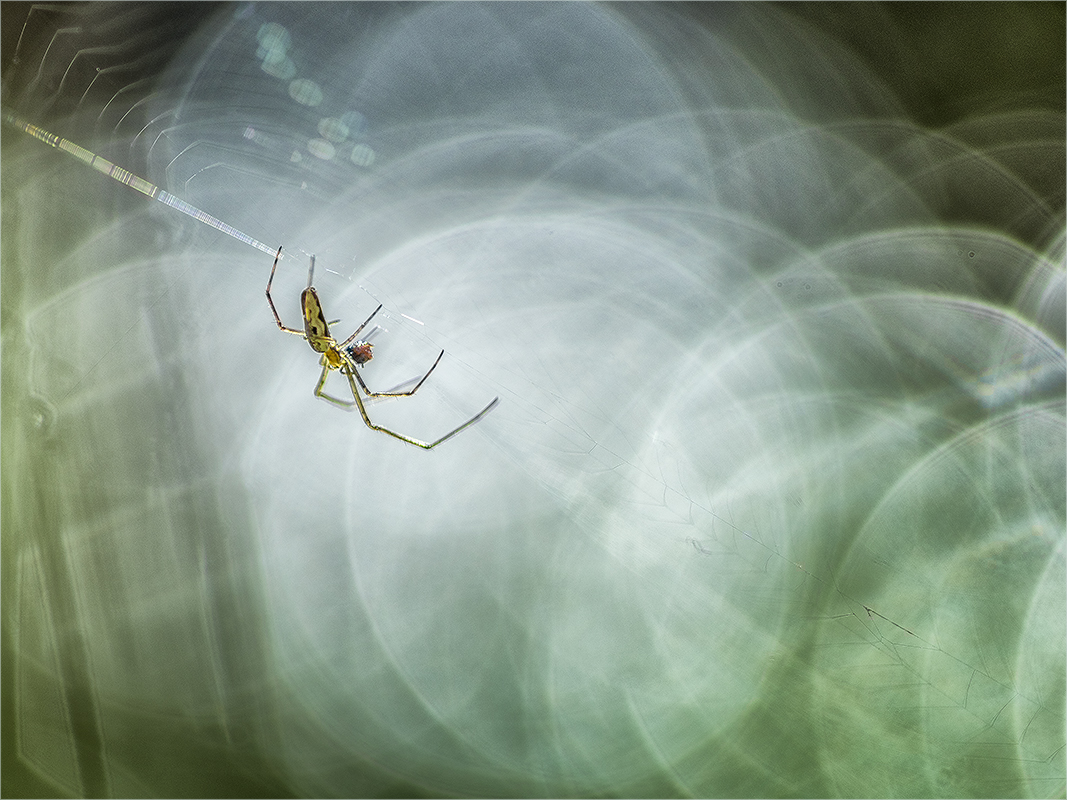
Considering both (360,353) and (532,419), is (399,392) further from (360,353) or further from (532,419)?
(532,419)

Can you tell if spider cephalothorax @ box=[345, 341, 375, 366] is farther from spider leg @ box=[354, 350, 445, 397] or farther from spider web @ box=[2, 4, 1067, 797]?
spider web @ box=[2, 4, 1067, 797]

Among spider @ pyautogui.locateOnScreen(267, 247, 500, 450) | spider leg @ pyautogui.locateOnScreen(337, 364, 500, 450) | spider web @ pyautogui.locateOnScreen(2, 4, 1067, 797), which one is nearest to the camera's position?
spider @ pyautogui.locateOnScreen(267, 247, 500, 450)

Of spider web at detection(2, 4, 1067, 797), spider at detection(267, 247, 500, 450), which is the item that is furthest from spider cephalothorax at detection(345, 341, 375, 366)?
spider web at detection(2, 4, 1067, 797)

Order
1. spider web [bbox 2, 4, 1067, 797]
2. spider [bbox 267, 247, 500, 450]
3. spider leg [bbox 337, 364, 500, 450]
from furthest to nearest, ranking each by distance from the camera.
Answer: spider web [bbox 2, 4, 1067, 797] → spider leg [bbox 337, 364, 500, 450] → spider [bbox 267, 247, 500, 450]

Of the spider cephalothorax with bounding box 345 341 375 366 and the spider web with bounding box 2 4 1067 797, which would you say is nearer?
the spider cephalothorax with bounding box 345 341 375 366

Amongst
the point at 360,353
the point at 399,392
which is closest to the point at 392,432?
the point at 399,392

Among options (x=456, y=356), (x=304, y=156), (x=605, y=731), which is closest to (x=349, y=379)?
(x=456, y=356)

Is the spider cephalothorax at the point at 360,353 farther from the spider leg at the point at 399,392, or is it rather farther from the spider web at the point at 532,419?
the spider web at the point at 532,419

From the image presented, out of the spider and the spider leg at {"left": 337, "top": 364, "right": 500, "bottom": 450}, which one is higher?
the spider
